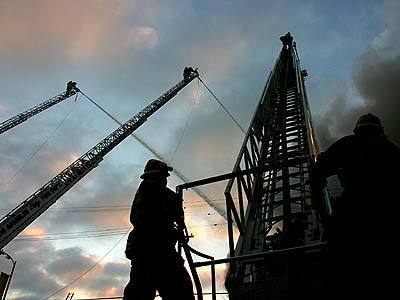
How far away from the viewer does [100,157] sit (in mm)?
40750

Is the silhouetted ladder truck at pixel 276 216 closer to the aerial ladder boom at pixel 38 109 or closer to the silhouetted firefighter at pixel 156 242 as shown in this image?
the silhouetted firefighter at pixel 156 242

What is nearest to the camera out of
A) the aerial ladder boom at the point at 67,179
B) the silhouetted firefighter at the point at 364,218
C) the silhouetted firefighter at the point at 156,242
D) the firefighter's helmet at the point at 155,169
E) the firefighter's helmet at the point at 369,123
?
the silhouetted firefighter at the point at 364,218

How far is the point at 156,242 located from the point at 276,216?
17.0 ft

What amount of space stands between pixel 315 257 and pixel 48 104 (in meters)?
46.4

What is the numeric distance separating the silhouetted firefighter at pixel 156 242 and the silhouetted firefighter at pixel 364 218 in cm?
151

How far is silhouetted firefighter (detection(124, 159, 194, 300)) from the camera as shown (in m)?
3.39

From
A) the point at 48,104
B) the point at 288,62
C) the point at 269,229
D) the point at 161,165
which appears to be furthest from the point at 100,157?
the point at 161,165

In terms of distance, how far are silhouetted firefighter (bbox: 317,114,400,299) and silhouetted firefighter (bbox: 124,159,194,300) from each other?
1.51 metres

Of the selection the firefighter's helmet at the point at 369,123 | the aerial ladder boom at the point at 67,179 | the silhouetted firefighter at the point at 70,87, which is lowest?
the firefighter's helmet at the point at 369,123

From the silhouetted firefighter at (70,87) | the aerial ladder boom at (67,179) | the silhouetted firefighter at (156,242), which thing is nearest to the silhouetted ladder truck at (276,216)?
the silhouetted firefighter at (156,242)

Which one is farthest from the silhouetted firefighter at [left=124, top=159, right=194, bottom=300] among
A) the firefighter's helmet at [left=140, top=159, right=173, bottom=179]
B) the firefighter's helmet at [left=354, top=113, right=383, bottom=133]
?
the firefighter's helmet at [left=354, top=113, right=383, bottom=133]

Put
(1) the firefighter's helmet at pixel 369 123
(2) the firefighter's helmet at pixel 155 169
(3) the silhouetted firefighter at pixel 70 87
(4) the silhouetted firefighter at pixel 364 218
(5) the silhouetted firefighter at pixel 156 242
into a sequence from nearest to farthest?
(4) the silhouetted firefighter at pixel 364 218, (1) the firefighter's helmet at pixel 369 123, (5) the silhouetted firefighter at pixel 156 242, (2) the firefighter's helmet at pixel 155 169, (3) the silhouetted firefighter at pixel 70 87

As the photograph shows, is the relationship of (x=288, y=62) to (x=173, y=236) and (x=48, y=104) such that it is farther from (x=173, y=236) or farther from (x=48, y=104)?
(x=48, y=104)

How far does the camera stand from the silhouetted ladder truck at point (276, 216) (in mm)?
3936
